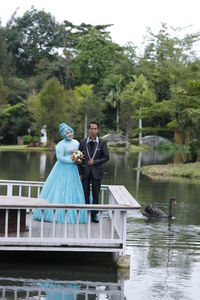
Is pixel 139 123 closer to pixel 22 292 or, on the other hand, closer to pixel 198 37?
pixel 198 37

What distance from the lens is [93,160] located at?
398 inches

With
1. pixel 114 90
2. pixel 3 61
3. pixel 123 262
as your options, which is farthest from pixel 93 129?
pixel 3 61

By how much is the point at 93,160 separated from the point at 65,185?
627 mm

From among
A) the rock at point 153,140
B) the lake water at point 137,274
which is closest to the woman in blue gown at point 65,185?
the lake water at point 137,274

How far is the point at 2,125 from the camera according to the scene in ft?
192

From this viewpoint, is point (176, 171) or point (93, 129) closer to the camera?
point (93, 129)

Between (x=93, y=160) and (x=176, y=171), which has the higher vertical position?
(x=93, y=160)

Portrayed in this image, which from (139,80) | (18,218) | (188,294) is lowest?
(188,294)

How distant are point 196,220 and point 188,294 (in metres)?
6.57

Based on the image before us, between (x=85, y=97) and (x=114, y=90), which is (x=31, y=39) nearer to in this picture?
(x=114, y=90)

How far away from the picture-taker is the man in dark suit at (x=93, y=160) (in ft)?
33.3

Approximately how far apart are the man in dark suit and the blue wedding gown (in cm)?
12

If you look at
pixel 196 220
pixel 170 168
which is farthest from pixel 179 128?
pixel 196 220

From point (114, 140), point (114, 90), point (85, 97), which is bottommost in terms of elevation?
point (114, 140)
